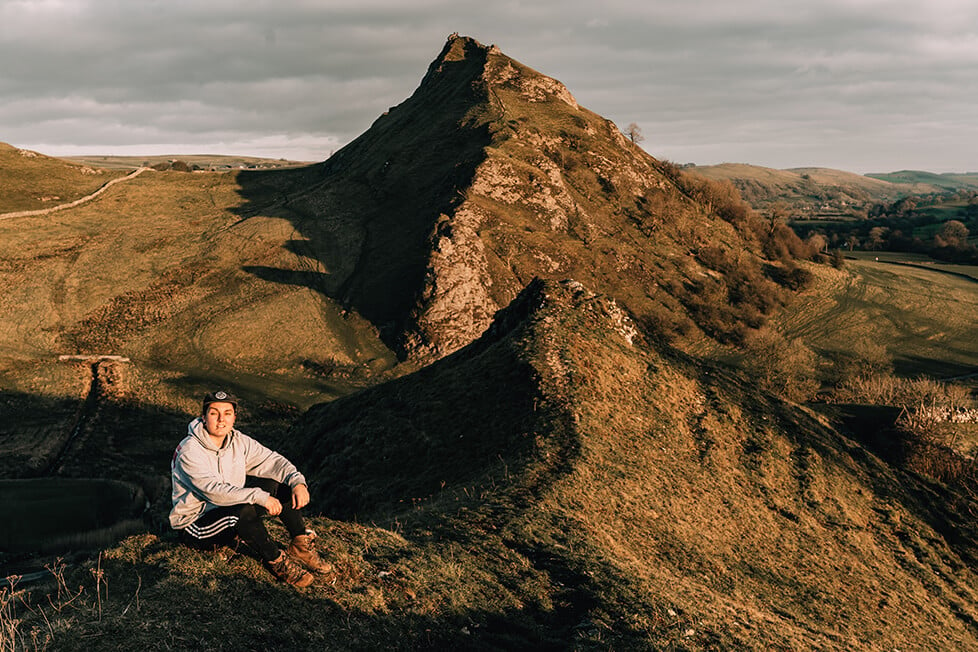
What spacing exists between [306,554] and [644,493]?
1472 cm

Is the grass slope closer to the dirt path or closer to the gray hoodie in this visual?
the gray hoodie

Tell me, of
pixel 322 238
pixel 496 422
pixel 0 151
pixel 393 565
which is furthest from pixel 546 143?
pixel 0 151

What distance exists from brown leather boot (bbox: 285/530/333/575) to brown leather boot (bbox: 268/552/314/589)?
269 millimetres

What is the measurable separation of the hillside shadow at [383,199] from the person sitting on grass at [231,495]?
6559 cm

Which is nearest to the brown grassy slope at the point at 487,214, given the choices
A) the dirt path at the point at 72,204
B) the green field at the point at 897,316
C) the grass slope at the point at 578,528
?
the green field at the point at 897,316

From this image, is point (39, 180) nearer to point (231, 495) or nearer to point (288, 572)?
point (231, 495)

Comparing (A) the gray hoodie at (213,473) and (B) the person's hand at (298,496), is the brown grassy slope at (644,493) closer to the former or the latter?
(B) the person's hand at (298,496)

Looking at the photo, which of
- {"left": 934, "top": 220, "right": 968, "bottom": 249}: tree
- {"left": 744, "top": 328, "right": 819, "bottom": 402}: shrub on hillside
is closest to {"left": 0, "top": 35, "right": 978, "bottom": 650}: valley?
{"left": 744, "top": 328, "right": 819, "bottom": 402}: shrub on hillside

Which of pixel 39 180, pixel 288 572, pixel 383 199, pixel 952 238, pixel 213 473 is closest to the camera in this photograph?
pixel 213 473

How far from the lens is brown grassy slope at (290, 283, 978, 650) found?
1591 centimetres

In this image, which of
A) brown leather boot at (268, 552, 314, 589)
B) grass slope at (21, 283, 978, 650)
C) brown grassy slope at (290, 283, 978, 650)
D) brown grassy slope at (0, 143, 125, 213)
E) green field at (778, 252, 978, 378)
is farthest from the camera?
brown grassy slope at (0, 143, 125, 213)

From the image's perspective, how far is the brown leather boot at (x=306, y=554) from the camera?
34.4 ft

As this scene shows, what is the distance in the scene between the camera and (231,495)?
9.60 meters

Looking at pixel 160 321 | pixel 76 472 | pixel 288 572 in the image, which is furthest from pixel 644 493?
pixel 160 321
